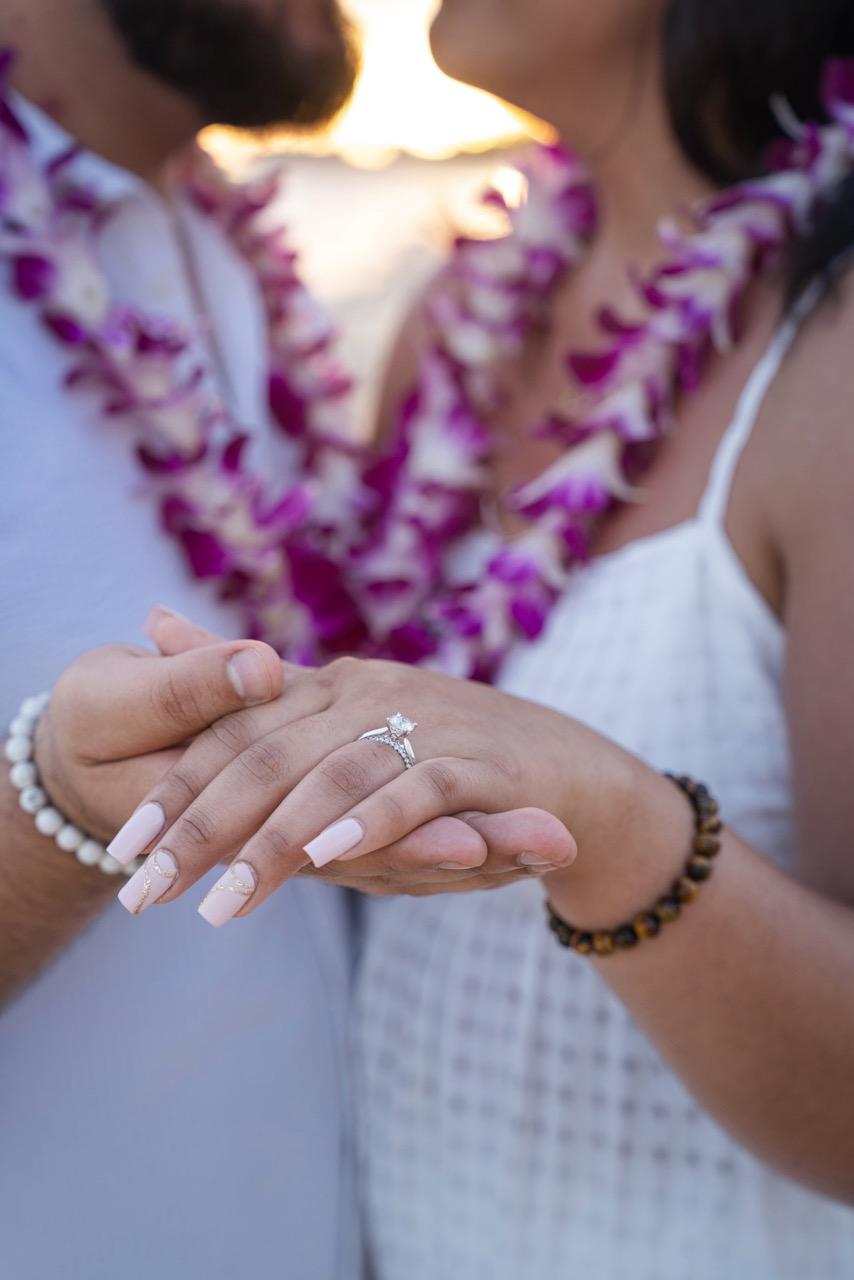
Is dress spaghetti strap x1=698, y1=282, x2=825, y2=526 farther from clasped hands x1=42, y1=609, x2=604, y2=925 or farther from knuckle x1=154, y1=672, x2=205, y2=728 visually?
knuckle x1=154, y1=672, x2=205, y2=728

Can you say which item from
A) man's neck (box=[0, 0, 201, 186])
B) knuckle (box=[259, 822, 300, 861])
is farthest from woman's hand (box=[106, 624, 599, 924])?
man's neck (box=[0, 0, 201, 186])

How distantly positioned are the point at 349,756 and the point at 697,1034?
1.30 feet

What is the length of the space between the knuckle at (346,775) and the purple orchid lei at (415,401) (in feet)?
1.81

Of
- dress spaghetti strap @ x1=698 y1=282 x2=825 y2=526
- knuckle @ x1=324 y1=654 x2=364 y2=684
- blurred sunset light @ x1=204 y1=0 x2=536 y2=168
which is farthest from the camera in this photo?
blurred sunset light @ x1=204 y1=0 x2=536 y2=168

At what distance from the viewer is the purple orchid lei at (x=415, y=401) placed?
1102mm

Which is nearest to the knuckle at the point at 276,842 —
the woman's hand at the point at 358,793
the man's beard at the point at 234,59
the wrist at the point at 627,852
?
the woman's hand at the point at 358,793

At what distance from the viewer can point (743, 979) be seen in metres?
0.78

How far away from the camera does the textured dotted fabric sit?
984 mm

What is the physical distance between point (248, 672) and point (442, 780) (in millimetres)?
135

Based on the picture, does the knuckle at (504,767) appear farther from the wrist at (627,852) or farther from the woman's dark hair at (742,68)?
the woman's dark hair at (742,68)

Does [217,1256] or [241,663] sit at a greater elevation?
[241,663]

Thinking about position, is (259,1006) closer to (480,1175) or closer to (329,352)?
(480,1175)

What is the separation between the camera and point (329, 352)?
1627 millimetres

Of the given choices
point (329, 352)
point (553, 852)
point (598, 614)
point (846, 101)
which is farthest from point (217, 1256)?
point (846, 101)
